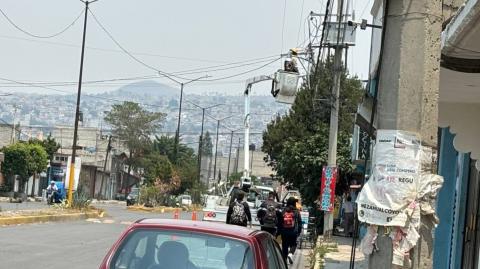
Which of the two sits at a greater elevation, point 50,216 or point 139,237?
point 139,237

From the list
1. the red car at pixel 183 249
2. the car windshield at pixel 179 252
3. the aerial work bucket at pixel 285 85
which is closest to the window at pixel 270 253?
the red car at pixel 183 249

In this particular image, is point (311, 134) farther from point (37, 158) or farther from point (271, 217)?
point (37, 158)

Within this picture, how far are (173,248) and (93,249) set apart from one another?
11.8 m

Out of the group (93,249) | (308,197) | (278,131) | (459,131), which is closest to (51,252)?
(93,249)

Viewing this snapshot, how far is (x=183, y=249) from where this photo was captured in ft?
20.2

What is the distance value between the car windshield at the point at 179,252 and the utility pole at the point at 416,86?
1570 millimetres

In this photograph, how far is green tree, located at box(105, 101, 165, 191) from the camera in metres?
92.0

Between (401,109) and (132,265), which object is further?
(132,265)

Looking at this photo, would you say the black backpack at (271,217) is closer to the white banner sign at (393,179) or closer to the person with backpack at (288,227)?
the person with backpack at (288,227)

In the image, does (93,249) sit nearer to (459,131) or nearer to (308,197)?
(459,131)

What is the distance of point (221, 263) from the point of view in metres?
6.07

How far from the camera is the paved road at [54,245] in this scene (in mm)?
14141

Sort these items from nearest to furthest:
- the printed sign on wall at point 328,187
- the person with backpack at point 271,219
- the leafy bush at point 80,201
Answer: the person with backpack at point 271,219, the printed sign on wall at point 328,187, the leafy bush at point 80,201

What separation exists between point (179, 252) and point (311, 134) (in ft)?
85.4
